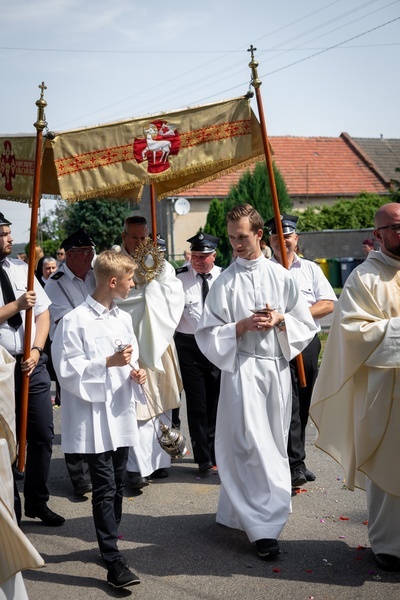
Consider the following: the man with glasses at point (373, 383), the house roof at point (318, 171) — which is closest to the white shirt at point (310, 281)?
the man with glasses at point (373, 383)

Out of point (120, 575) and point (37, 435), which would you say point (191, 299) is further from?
point (120, 575)

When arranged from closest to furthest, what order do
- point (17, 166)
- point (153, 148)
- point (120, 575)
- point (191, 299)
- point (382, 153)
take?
point (120, 575) < point (17, 166) < point (153, 148) < point (191, 299) < point (382, 153)

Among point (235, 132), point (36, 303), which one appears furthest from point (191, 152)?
point (36, 303)

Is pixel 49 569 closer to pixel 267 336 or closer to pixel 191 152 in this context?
pixel 267 336

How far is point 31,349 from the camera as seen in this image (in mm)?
6297

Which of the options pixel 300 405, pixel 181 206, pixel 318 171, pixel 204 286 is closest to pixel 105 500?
pixel 300 405

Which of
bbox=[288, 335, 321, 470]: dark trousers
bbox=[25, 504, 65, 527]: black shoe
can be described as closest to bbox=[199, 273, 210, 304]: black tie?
bbox=[288, 335, 321, 470]: dark trousers

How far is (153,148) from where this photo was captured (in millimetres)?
6863

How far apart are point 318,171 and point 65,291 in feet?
128

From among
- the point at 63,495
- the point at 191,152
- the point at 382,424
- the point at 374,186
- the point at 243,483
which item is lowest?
the point at 63,495

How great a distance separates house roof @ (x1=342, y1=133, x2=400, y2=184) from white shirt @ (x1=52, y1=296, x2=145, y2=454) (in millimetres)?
42048

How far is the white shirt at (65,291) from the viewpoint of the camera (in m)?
7.40

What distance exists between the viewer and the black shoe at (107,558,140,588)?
5043mm

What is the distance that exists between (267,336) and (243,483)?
3.35ft
